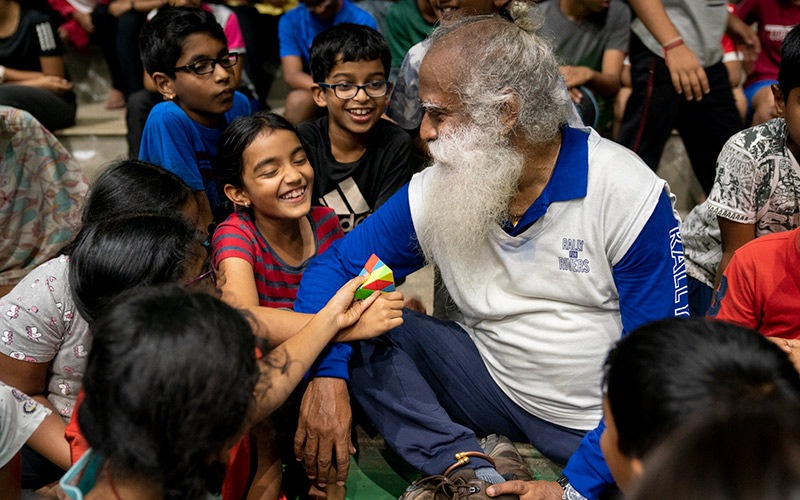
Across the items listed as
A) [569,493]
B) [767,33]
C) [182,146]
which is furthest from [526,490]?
[767,33]

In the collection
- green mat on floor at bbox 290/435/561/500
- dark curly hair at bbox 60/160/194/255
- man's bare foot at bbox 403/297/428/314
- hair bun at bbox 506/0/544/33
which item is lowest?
green mat on floor at bbox 290/435/561/500

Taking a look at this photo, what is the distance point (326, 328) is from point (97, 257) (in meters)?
0.65

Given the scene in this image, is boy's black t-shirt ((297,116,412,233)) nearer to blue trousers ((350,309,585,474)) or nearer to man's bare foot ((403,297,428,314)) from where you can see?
man's bare foot ((403,297,428,314))

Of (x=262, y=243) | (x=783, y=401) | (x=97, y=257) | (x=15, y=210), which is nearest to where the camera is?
(x=783, y=401)

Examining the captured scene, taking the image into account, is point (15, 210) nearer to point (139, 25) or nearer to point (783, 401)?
point (139, 25)

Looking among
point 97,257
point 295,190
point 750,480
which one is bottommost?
point 295,190

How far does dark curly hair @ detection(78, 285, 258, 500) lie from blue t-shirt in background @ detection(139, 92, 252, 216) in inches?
68.6

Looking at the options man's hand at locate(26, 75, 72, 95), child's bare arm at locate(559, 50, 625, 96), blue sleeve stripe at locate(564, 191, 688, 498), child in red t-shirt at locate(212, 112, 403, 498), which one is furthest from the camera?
man's hand at locate(26, 75, 72, 95)

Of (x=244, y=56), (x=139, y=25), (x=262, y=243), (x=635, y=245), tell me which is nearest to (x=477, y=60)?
(x=635, y=245)

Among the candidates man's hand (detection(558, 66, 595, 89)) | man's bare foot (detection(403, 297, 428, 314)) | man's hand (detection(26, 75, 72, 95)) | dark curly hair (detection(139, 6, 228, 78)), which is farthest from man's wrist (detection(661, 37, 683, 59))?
man's hand (detection(26, 75, 72, 95))

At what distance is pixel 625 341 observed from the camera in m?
1.28

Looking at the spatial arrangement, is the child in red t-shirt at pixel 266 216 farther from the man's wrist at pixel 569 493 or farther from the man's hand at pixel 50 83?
the man's hand at pixel 50 83

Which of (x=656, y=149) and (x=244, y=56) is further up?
(x=244, y=56)

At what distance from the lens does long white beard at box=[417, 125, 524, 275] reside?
2051 mm
